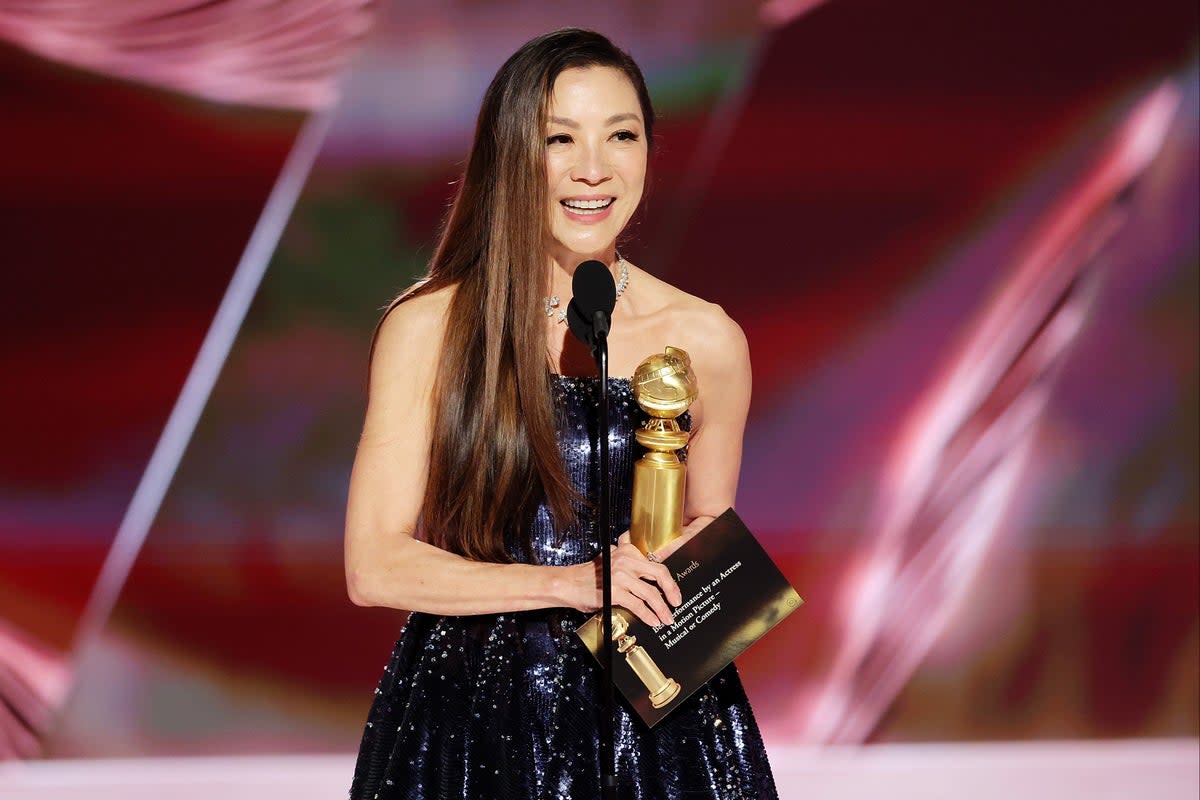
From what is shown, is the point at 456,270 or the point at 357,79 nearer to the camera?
the point at 456,270

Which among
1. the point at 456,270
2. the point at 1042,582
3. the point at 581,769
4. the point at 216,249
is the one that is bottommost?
the point at 581,769

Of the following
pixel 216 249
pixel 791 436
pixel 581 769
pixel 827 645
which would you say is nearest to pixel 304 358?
pixel 216 249

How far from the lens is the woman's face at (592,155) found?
154 centimetres

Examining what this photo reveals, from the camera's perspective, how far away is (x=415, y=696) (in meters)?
1.51

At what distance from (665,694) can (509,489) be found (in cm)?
30

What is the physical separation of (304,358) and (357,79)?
0.69 meters

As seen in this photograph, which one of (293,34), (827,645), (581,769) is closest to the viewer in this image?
(581,769)

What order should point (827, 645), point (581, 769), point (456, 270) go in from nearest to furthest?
point (581, 769)
point (456, 270)
point (827, 645)

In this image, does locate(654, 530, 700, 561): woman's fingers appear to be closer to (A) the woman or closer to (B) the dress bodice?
(A) the woman

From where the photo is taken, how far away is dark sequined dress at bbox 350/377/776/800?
1.46 m

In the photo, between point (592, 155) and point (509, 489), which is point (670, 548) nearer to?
point (509, 489)

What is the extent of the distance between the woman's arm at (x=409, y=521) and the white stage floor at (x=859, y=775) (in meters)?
1.92

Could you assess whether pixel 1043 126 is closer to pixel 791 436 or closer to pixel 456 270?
pixel 791 436

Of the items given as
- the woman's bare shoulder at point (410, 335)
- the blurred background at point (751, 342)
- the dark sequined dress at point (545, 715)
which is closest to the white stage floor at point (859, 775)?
the blurred background at point (751, 342)
